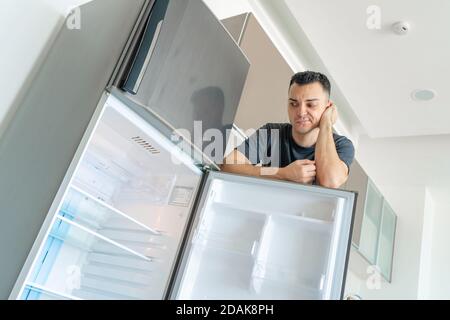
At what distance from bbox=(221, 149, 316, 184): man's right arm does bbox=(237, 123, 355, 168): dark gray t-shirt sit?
0.06 metres

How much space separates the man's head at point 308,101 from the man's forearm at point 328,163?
68mm

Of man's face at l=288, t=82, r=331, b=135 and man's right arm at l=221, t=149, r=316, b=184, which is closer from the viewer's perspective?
man's right arm at l=221, t=149, r=316, b=184

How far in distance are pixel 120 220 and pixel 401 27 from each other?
1.62 metres

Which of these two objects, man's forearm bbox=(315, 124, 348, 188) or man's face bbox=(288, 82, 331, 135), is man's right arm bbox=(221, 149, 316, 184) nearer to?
man's forearm bbox=(315, 124, 348, 188)

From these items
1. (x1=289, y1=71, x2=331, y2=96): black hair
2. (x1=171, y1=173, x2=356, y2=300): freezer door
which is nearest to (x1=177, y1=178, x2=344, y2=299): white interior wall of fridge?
(x1=171, y1=173, x2=356, y2=300): freezer door

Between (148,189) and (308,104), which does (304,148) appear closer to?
(308,104)

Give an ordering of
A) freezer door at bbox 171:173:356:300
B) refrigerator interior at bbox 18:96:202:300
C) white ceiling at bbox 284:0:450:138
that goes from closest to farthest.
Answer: freezer door at bbox 171:173:356:300, refrigerator interior at bbox 18:96:202:300, white ceiling at bbox 284:0:450:138

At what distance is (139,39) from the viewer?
97 centimetres

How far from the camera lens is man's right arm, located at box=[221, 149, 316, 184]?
1.23 meters

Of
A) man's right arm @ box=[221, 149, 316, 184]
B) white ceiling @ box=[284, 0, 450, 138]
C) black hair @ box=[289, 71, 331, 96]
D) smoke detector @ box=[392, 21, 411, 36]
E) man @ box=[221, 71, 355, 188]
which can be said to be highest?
white ceiling @ box=[284, 0, 450, 138]

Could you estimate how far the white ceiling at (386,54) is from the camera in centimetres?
190

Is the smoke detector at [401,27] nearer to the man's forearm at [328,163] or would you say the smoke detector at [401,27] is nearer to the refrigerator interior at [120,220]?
the man's forearm at [328,163]

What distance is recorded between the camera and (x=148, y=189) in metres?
1.41
